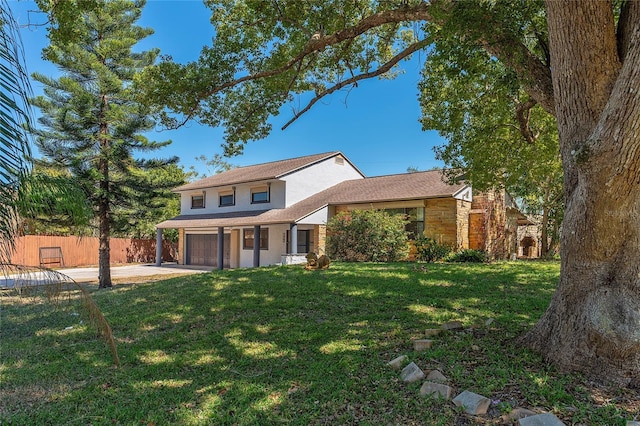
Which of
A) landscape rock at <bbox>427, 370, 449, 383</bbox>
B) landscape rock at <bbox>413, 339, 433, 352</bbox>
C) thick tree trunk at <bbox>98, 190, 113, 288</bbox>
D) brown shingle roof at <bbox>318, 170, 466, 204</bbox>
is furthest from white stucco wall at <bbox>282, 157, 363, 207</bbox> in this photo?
landscape rock at <bbox>427, 370, 449, 383</bbox>

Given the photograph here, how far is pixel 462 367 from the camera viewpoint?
12.4ft

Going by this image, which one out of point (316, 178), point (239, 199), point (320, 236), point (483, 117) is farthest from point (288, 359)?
point (239, 199)

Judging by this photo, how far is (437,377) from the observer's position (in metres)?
3.61

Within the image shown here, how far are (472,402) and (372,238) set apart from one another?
38.5ft

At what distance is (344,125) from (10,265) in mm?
22079

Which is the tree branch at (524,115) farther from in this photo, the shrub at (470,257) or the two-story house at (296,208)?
the two-story house at (296,208)

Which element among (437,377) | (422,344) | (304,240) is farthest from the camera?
(304,240)

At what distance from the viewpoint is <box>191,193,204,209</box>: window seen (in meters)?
25.4

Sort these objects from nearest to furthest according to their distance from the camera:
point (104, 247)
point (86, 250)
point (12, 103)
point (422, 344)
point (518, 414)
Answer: point (12, 103) < point (518, 414) < point (422, 344) < point (104, 247) < point (86, 250)

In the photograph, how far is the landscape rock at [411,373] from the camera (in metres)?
3.66

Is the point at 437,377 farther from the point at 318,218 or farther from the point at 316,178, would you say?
the point at 316,178

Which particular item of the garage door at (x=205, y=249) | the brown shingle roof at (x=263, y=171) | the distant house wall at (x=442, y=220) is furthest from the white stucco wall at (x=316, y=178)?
the distant house wall at (x=442, y=220)

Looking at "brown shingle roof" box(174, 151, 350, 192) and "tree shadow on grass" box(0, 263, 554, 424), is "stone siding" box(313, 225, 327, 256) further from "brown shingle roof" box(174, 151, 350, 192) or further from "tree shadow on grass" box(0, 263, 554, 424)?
"tree shadow on grass" box(0, 263, 554, 424)

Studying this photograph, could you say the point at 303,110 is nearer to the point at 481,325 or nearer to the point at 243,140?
the point at 243,140
